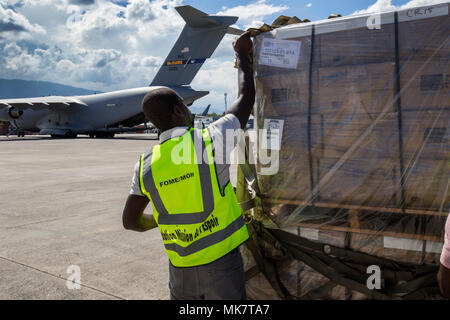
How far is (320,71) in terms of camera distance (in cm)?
243

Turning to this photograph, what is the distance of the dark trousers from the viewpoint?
1.95m

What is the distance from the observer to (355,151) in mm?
2357

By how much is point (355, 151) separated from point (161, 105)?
3.95 ft

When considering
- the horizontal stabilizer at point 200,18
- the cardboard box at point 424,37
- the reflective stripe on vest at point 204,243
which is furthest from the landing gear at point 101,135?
the cardboard box at point 424,37

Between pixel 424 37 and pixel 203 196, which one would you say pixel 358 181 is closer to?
pixel 424 37

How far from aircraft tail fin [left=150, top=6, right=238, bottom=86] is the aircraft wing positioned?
7.22 meters

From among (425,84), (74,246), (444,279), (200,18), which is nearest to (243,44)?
(425,84)

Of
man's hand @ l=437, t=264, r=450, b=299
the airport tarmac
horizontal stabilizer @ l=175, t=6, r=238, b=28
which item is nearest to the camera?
man's hand @ l=437, t=264, r=450, b=299

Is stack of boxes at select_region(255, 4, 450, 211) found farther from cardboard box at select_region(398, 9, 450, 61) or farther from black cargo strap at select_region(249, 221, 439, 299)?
black cargo strap at select_region(249, 221, 439, 299)

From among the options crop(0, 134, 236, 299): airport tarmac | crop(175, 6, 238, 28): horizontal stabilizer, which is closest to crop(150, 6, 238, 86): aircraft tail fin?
crop(175, 6, 238, 28): horizontal stabilizer

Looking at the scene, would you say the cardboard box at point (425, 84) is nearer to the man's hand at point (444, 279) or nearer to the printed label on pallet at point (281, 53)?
the printed label on pallet at point (281, 53)

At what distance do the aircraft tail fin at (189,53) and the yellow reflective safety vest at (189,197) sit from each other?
24.1m

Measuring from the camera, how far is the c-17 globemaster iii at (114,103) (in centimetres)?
2739
